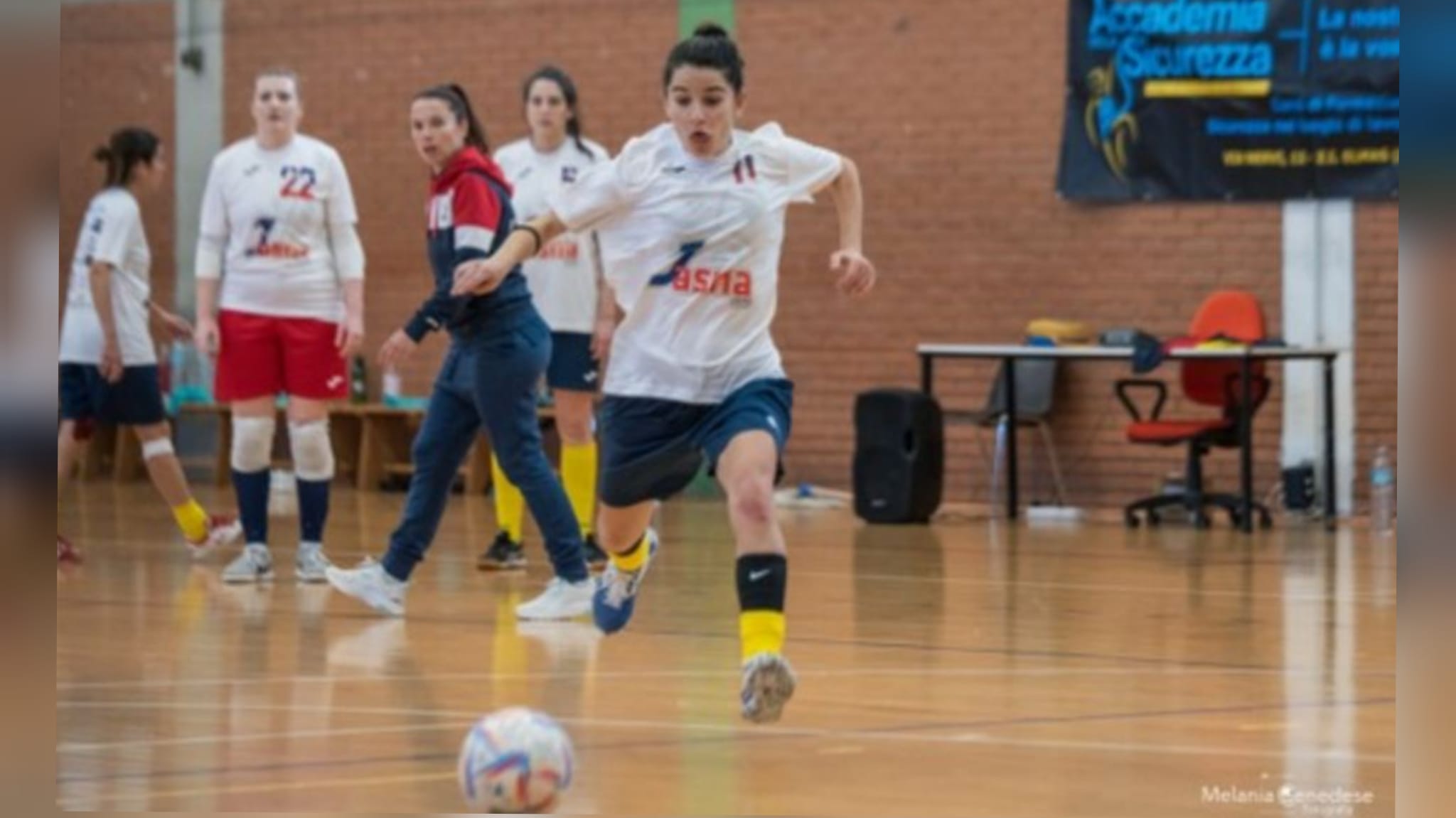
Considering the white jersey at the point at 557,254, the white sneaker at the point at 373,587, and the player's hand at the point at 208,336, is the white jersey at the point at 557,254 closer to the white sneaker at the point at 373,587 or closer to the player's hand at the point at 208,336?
the player's hand at the point at 208,336

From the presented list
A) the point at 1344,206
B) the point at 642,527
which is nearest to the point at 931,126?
the point at 1344,206

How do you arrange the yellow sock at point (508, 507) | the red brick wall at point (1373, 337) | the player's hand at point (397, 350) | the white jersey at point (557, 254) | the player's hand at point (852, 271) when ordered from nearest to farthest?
the player's hand at point (852, 271) → the player's hand at point (397, 350) → the yellow sock at point (508, 507) → the white jersey at point (557, 254) → the red brick wall at point (1373, 337)

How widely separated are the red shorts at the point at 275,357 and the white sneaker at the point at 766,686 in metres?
4.13

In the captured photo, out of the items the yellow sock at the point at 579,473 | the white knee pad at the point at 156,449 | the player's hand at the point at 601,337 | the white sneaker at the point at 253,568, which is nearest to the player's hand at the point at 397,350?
the player's hand at the point at 601,337

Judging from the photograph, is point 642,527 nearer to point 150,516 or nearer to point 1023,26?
point 150,516

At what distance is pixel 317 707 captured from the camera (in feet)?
20.5

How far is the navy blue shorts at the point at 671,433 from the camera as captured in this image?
625 centimetres

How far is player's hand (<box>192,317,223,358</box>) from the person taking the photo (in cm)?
932

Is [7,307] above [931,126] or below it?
below

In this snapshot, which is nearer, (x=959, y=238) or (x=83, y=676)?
(x=83, y=676)

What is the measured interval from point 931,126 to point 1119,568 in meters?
5.17

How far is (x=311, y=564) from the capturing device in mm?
9688

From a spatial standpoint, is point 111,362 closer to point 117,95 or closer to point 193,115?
point 193,115

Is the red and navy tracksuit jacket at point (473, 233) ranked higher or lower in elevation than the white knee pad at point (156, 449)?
higher
